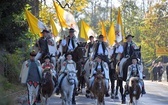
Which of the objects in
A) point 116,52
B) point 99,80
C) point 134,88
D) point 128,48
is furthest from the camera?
point 116,52

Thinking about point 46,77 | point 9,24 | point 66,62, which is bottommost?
point 46,77

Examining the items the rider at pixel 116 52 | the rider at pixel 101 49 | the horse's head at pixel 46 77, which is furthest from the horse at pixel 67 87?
the rider at pixel 116 52

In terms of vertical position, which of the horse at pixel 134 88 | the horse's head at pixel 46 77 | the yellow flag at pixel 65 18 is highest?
the yellow flag at pixel 65 18

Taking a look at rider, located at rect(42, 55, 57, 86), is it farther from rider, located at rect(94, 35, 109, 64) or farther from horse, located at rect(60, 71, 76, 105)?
rider, located at rect(94, 35, 109, 64)

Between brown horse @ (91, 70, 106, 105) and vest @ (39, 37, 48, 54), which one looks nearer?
brown horse @ (91, 70, 106, 105)

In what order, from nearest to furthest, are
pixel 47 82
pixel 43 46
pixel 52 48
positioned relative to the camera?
pixel 47 82 < pixel 43 46 < pixel 52 48

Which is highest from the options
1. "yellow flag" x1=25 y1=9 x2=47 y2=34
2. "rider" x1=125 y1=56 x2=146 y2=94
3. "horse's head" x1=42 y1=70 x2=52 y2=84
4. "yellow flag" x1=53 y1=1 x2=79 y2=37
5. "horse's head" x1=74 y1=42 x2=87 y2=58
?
"yellow flag" x1=53 y1=1 x2=79 y2=37

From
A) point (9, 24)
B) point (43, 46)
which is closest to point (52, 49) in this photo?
point (43, 46)

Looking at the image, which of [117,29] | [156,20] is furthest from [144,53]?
[117,29]

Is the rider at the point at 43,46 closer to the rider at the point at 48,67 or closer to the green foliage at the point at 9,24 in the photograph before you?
the rider at the point at 48,67

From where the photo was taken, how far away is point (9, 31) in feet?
51.2

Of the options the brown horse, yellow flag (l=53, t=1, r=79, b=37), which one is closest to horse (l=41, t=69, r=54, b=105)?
the brown horse

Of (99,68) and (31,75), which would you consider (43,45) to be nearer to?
(31,75)

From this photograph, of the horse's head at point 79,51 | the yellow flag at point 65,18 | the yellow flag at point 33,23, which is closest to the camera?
the horse's head at point 79,51
